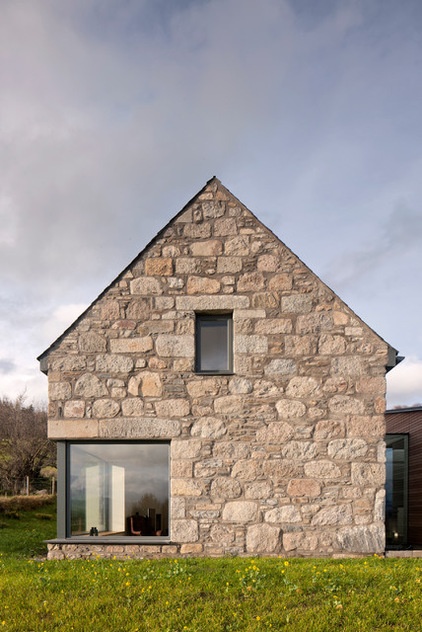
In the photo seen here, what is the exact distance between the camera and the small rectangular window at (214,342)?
9.70 meters

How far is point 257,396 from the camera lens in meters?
9.46

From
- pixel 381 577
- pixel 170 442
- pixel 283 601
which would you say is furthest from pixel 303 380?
pixel 283 601

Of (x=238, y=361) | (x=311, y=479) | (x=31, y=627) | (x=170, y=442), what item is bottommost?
(x=31, y=627)

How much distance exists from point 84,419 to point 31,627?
4.07 m

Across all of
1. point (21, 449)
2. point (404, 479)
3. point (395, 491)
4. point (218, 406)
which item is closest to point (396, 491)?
point (395, 491)

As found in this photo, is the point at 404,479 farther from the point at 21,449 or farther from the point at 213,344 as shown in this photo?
the point at 21,449

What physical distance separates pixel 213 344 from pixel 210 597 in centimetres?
451

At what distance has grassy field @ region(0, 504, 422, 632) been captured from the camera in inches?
225

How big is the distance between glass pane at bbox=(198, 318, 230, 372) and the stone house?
20 millimetres

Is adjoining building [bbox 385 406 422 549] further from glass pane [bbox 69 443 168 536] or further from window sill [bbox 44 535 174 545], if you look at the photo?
glass pane [bbox 69 443 168 536]

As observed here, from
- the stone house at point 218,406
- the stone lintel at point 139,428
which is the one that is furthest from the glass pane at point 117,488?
the stone lintel at point 139,428

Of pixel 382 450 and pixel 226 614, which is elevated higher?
pixel 382 450

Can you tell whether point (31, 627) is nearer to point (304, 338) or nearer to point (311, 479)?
point (311, 479)

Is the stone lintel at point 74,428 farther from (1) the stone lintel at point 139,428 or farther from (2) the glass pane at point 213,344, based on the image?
(2) the glass pane at point 213,344
